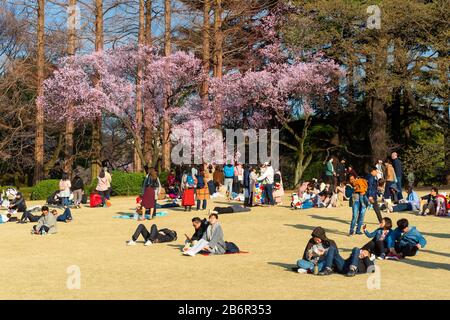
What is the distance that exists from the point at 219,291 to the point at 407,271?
4.19 meters

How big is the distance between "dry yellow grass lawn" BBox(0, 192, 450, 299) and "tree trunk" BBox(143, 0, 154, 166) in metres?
19.6

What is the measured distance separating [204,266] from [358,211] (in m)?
6.35

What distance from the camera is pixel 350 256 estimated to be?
545 inches

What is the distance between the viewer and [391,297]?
1120cm

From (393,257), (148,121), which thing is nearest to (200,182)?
(393,257)

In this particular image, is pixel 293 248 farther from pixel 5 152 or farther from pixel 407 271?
pixel 5 152

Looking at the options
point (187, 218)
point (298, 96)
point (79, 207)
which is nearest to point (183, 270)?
point (187, 218)

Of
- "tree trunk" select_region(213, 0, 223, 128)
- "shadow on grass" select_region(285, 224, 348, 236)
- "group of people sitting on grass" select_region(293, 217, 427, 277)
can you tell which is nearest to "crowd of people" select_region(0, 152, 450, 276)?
"group of people sitting on grass" select_region(293, 217, 427, 277)

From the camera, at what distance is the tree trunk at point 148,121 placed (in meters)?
43.6

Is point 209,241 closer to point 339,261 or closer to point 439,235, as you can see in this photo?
point 339,261

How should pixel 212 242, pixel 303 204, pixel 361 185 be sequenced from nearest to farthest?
pixel 212 242
pixel 361 185
pixel 303 204

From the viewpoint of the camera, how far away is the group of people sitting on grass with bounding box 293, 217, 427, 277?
542 inches

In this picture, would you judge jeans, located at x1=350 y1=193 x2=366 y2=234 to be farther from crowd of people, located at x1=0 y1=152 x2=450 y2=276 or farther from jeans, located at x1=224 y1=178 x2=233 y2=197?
jeans, located at x1=224 y1=178 x2=233 y2=197

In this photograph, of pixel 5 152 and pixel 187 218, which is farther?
pixel 5 152
